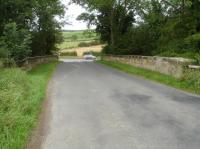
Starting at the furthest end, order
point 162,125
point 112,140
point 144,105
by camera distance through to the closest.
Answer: point 144,105
point 162,125
point 112,140

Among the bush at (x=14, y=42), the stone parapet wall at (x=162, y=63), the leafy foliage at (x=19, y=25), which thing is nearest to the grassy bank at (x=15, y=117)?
the stone parapet wall at (x=162, y=63)

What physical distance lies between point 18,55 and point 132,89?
11.1 meters

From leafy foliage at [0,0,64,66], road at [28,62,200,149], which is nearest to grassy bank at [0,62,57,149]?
road at [28,62,200,149]

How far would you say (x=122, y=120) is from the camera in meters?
9.98

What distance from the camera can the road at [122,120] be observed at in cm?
789

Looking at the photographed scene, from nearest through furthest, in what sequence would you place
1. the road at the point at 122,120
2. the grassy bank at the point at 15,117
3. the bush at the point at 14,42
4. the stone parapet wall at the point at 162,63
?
1. the grassy bank at the point at 15,117
2. the road at the point at 122,120
3. the stone parapet wall at the point at 162,63
4. the bush at the point at 14,42

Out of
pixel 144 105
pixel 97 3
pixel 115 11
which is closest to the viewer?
pixel 144 105

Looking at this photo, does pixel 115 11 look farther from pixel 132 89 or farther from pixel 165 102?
pixel 165 102

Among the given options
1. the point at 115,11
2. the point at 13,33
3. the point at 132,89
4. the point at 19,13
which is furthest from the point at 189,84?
the point at 115,11

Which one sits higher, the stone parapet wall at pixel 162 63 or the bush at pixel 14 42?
the bush at pixel 14 42

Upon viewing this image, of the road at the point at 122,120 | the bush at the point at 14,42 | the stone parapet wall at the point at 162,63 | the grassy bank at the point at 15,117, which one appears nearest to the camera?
the grassy bank at the point at 15,117

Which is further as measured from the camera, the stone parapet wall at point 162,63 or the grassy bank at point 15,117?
the stone parapet wall at point 162,63

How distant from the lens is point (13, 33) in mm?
24406

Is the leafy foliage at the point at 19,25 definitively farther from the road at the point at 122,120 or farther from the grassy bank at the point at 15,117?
the grassy bank at the point at 15,117
